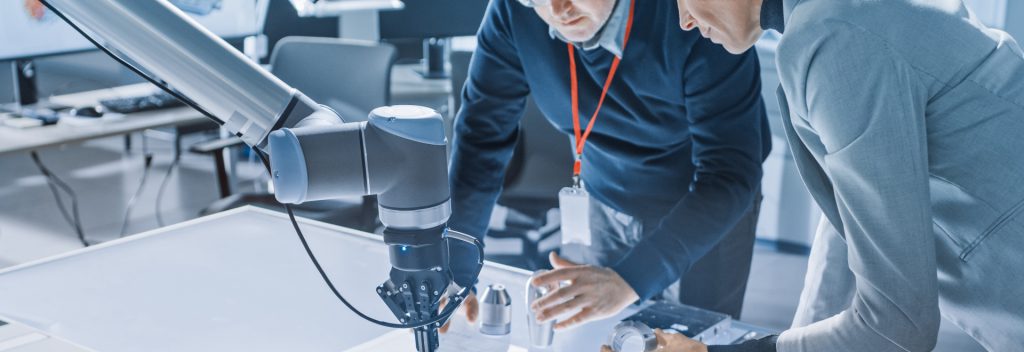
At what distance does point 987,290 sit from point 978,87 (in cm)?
21

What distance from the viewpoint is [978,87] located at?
2.89 ft

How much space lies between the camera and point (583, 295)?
1.31 m

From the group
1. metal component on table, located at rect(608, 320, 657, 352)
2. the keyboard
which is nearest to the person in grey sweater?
metal component on table, located at rect(608, 320, 657, 352)

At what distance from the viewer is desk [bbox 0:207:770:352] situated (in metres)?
1.35

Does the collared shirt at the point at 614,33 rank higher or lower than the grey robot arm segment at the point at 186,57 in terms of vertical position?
lower

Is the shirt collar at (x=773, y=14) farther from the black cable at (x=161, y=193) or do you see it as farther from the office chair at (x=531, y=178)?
the black cable at (x=161, y=193)

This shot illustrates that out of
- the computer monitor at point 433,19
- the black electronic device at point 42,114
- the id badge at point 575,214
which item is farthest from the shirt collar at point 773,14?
the computer monitor at point 433,19

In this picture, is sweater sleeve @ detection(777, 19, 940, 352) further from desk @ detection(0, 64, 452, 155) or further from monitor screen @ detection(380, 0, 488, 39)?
monitor screen @ detection(380, 0, 488, 39)

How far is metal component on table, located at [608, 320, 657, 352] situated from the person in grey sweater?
0.14m

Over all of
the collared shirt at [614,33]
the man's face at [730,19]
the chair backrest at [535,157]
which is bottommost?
the chair backrest at [535,157]

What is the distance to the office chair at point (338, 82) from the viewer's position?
2875 millimetres

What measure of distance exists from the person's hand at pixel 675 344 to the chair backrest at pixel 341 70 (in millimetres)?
1913

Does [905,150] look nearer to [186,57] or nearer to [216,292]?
[186,57]

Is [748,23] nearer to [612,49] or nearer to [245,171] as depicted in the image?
[612,49]
